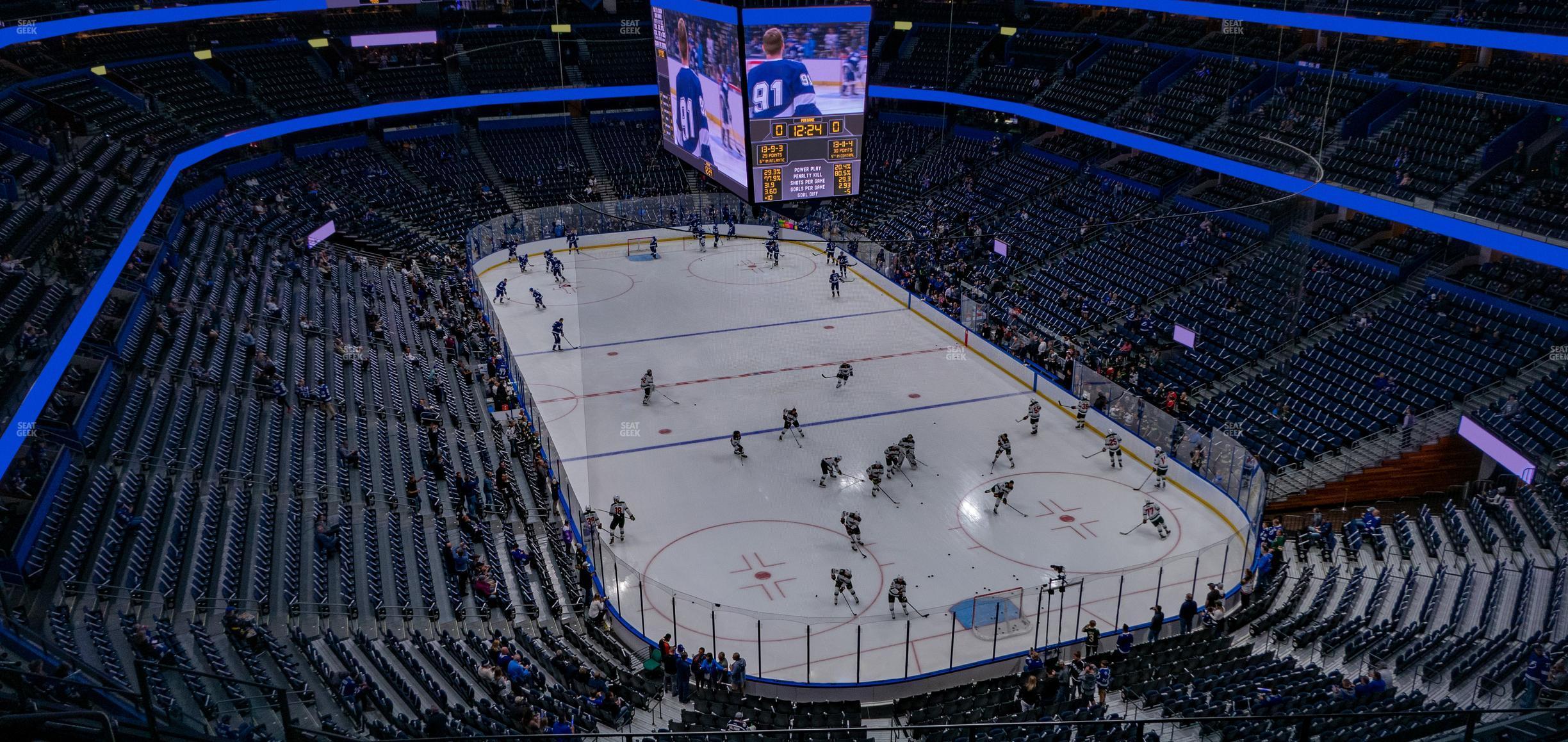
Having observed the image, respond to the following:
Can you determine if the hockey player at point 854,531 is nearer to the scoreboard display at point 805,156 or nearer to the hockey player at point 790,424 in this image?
the hockey player at point 790,424

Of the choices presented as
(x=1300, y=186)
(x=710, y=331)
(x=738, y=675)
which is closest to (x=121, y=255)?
(x=738, y=675)

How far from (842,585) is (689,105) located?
1238 centimetres

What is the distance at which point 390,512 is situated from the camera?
800 inches

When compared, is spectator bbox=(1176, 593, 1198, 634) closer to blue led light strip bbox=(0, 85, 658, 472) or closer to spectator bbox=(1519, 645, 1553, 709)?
spectator bbox=(1519, 645, 1553, 709)

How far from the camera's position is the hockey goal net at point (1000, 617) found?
18416 mm

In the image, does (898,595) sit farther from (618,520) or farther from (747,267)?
(747,267)

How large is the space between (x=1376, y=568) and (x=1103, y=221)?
68.5 ft

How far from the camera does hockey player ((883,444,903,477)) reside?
25062mm

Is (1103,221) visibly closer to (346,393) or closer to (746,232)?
(746,232)

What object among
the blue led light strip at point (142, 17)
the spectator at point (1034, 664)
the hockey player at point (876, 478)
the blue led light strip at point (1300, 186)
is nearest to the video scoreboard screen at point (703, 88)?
the hockey player at point (876, 478)

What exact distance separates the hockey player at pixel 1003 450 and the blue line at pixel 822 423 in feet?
11.1

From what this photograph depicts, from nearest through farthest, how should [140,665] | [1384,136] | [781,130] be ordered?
1. [140,665]
2. [781,130]
3. [1384,136]

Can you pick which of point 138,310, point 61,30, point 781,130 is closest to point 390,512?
point 138,310

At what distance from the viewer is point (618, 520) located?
72.7ft
